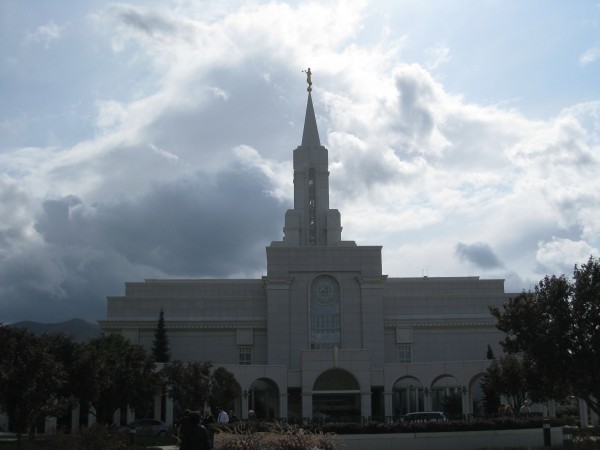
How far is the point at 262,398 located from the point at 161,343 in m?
10.1

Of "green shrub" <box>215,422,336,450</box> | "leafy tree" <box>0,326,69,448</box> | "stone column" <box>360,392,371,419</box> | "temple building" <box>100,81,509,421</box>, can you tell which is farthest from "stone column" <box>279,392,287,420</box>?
"green shrub" <box>215,422,336,450</box>

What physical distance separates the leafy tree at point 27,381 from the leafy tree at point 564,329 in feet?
56.7

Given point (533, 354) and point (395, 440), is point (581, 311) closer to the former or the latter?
point (533, 354)

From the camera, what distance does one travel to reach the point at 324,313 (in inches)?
2457

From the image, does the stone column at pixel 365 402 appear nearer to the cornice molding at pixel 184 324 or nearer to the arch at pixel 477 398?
the arch at pixel 477 398

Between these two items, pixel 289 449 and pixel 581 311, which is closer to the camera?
pixel 289 449

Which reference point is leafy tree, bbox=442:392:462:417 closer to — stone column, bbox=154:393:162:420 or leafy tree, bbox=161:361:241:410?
leafy tree, bbox=161:361:241:410

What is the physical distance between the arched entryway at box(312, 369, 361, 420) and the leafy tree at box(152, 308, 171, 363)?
14.1 metres

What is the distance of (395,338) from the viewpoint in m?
65.2

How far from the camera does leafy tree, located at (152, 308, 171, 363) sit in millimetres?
60394

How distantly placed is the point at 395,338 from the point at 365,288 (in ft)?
19.3

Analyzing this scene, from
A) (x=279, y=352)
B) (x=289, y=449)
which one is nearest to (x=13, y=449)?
(x=289, y=449)

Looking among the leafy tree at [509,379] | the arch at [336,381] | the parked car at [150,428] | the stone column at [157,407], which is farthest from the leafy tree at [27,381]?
the arch at [336,381]

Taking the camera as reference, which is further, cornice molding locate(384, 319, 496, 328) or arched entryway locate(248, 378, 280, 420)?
cornice molding locate(384, 319, 496, 328)
